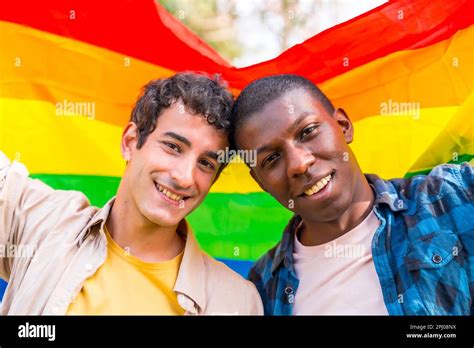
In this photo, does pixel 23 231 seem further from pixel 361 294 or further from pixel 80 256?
pixel 361 294

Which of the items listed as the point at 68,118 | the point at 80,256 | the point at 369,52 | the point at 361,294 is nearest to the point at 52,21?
the point at 68,118

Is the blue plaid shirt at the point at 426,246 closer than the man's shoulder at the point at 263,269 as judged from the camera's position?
Yes

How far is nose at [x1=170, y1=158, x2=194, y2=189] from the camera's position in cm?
230

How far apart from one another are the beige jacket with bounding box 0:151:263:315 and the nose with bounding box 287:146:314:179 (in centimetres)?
50

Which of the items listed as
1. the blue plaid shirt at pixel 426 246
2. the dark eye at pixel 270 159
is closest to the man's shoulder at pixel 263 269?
the blue plaid shirt at pixel 426 246

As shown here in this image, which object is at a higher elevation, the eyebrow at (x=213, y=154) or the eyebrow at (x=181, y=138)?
the eyebrow at (x=181, y=138)

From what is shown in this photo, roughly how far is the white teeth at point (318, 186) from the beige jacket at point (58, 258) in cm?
46

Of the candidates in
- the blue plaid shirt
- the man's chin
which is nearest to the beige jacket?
the man's chin

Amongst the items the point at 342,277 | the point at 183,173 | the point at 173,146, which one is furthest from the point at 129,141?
the point at 342,277

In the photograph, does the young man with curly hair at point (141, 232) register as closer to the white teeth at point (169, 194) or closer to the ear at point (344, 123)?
the white teeth at point (169, 194)

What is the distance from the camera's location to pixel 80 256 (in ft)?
7.54

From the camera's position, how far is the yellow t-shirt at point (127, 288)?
2.26 metres

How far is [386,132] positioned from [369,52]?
1.29ft

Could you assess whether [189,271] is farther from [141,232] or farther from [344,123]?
[344,123]
